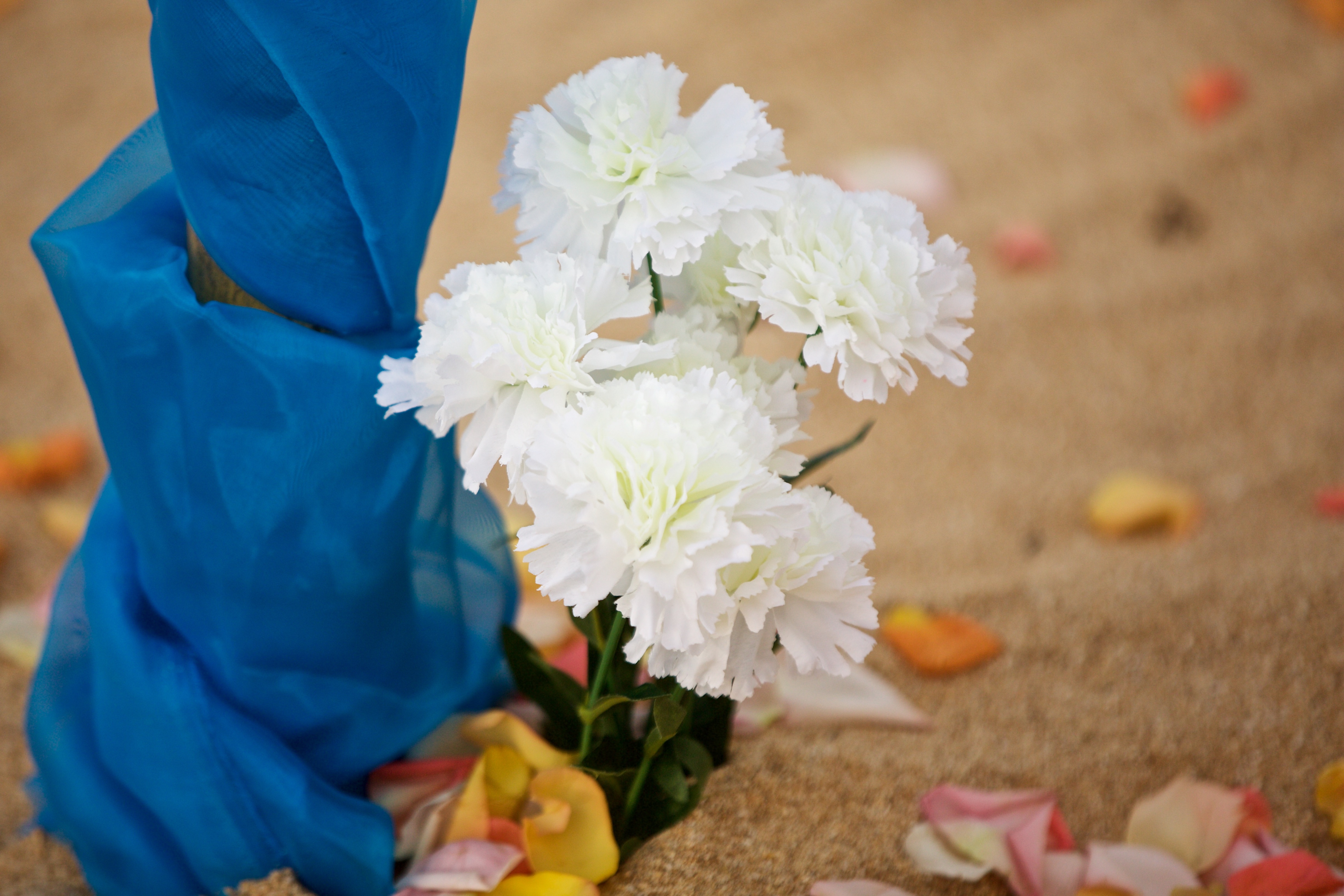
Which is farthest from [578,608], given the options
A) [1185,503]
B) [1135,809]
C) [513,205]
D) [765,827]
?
[1185,503]

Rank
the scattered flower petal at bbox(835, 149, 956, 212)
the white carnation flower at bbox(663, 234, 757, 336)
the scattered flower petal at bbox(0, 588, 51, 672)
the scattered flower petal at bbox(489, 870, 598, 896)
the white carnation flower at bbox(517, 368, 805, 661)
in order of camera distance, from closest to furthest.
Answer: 1. the white carnation flower at bbox(517, 368, 805, 661)
2. the white carnation flower at bbox(663, 234, 757, 336)
3. the scattered flower petal at bbox(489, 870, 598, 896)
4. the scattered flower petal at bbox(0, 588, 51, 672)
5. the scattered flower petal at bbox(835, 149, 956, 212)

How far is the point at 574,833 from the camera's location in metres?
0.72

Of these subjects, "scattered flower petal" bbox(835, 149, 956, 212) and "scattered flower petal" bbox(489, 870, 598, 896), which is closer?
"scattered flower petal" bbox(489, 870, 598, 896)

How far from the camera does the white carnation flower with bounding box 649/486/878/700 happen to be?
0.52m

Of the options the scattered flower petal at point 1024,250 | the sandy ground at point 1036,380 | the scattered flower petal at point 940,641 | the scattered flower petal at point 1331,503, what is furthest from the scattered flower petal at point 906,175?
the scattered flower petal at point 940,641

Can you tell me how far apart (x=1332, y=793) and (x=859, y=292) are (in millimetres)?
720

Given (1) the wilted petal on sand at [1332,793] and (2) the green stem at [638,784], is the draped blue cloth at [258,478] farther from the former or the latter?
(1) the wilted petal on sand at [1332,793]

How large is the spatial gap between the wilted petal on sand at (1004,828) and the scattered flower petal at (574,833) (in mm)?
296

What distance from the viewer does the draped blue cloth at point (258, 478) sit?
65 centimetres

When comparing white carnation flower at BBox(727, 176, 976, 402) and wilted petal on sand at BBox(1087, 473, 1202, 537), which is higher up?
white carnation flower at BBox(727, 176, 976, 402)

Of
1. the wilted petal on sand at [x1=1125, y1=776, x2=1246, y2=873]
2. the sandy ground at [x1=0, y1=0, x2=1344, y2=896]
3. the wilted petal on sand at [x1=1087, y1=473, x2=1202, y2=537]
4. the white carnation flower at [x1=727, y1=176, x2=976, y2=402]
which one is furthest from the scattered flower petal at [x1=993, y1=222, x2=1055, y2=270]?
the white carnation flower at [x1=727, y1=176, x2=976, y2=402]

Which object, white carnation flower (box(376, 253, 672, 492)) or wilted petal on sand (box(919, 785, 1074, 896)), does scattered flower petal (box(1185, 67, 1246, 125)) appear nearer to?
wilted petal on sand (box(919, 785, 1074, 896))

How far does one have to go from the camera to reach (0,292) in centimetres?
172

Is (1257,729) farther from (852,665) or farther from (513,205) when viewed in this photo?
(513,205)
